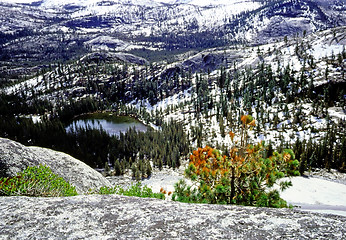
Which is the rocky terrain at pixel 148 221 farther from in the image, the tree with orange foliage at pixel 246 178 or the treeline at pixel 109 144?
the treeline at pixel 109 144

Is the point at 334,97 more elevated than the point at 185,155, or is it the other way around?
the point at 334,97

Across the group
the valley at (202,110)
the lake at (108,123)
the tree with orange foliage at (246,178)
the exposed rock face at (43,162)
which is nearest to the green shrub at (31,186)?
the exposed rock face at (43,162)

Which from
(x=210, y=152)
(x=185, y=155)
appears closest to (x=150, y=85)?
(x=185, y=155)

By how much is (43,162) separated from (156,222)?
9618mm

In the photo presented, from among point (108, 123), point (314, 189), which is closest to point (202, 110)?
→ point (108, 123)

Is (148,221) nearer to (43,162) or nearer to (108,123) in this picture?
(43,162)

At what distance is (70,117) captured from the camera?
109125mm

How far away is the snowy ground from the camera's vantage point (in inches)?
1057

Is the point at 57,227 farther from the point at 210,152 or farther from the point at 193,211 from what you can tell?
the point at 210,152

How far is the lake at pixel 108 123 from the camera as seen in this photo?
8902cm

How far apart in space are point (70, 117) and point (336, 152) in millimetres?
116415

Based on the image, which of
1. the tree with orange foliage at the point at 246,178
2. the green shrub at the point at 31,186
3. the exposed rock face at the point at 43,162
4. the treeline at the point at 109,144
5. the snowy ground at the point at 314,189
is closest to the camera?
the green shrub at the point at 31,186

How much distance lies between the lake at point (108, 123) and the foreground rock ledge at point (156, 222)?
82.8 metres

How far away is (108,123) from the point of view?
322 ft
